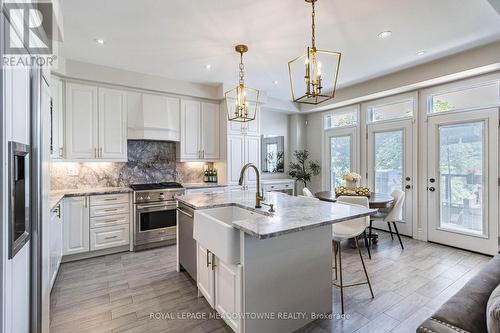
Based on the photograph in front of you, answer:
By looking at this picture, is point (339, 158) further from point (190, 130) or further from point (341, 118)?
point (190, 130)

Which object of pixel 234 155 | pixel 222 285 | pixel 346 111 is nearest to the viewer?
pixel 222 285

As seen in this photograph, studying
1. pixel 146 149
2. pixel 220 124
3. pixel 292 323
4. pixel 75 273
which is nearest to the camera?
pixel 292 323

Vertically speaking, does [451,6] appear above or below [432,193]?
above

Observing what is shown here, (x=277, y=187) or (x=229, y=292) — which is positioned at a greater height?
(x=277, y=187)

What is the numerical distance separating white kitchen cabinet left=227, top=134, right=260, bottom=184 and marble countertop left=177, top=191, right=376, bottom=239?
2.00 m

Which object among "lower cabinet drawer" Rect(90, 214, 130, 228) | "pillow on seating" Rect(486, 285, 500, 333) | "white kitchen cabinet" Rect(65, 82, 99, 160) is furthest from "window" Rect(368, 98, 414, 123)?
"white kitchen cabinet" Rect(65, 82, 99, 160)

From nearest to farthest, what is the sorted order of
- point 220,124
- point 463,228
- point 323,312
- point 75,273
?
point 323,312 → point 75,273 → point 463,228 → point 220,124

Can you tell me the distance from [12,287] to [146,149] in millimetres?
3544

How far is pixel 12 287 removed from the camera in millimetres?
1159

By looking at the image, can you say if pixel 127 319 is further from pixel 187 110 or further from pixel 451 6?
pixel 451 6

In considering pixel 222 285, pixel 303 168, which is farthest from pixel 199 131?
pixel 222 285

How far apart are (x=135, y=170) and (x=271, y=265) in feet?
11.5

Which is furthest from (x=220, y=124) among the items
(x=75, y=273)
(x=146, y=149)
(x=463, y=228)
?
(x=463, y=228)

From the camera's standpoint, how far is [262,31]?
2713 millimetres
